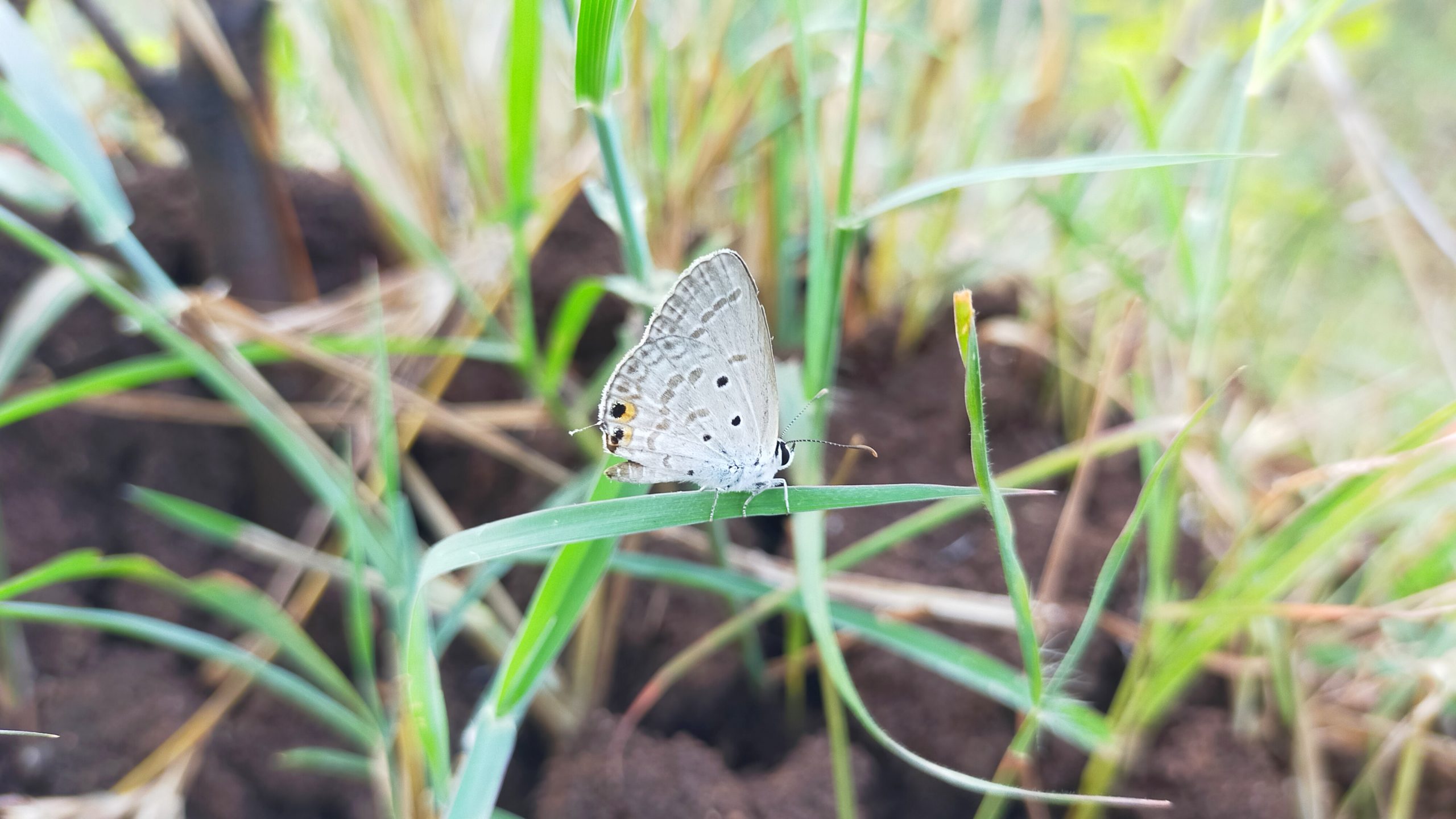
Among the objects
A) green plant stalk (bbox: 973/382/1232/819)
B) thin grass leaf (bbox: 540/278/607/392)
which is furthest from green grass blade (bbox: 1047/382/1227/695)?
thin grass leaf (bbox: 540/278/607/392)

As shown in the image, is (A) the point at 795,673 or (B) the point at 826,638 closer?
(B) the point at 826,638

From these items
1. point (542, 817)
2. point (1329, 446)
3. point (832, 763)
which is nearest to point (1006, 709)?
point (832, 763)

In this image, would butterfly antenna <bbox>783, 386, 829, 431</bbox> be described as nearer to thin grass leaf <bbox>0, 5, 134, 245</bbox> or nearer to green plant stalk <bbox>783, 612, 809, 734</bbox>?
green plant stalk <bbox>783, 612, 809, 734</bbox>

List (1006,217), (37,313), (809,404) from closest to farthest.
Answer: (809,404)
(37,313)
(1006,217)

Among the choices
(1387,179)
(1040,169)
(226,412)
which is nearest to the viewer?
(1040,169)

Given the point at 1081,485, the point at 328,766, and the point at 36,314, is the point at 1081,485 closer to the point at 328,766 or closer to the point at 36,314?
the point at 328,766

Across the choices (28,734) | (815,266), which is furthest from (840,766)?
(28,734)

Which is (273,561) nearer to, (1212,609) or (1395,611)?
(1212,609)

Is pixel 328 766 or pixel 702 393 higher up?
pixel 702 393

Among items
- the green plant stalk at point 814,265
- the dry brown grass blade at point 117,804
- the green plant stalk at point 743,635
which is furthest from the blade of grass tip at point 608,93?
the dry brown grass blade at point 117,804

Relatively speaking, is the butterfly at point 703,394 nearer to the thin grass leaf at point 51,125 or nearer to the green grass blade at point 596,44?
the green grass blade at point 596,44
